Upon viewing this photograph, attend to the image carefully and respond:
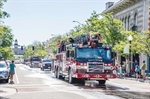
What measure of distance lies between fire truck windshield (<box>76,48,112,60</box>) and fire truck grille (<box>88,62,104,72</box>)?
55 cm

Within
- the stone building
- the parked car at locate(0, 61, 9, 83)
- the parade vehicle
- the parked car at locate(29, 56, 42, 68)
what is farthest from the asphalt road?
the parked car at locate(29, 56, 42, 68)

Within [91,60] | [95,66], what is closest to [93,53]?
[91,60]

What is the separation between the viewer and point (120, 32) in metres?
42.7

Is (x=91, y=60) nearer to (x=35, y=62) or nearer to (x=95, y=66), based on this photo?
(x=95, y=66)

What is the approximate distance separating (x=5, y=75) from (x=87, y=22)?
2720 centimetres

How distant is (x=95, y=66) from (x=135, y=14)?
24.9 meters

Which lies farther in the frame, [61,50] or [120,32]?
[120,32]

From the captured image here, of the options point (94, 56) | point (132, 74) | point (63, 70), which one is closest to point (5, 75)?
point (63, 70)

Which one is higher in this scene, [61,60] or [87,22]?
[87,22]

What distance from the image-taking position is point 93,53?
73.7 ft

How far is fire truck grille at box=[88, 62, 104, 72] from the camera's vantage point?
22002mm

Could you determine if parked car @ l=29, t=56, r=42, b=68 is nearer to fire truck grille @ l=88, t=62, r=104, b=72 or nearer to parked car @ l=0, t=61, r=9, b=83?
parked car @ l=0, t=61, r=9, b=83

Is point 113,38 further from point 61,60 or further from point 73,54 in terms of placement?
Answer: point 73,54

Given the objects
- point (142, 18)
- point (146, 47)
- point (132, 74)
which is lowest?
point (132, 74)
